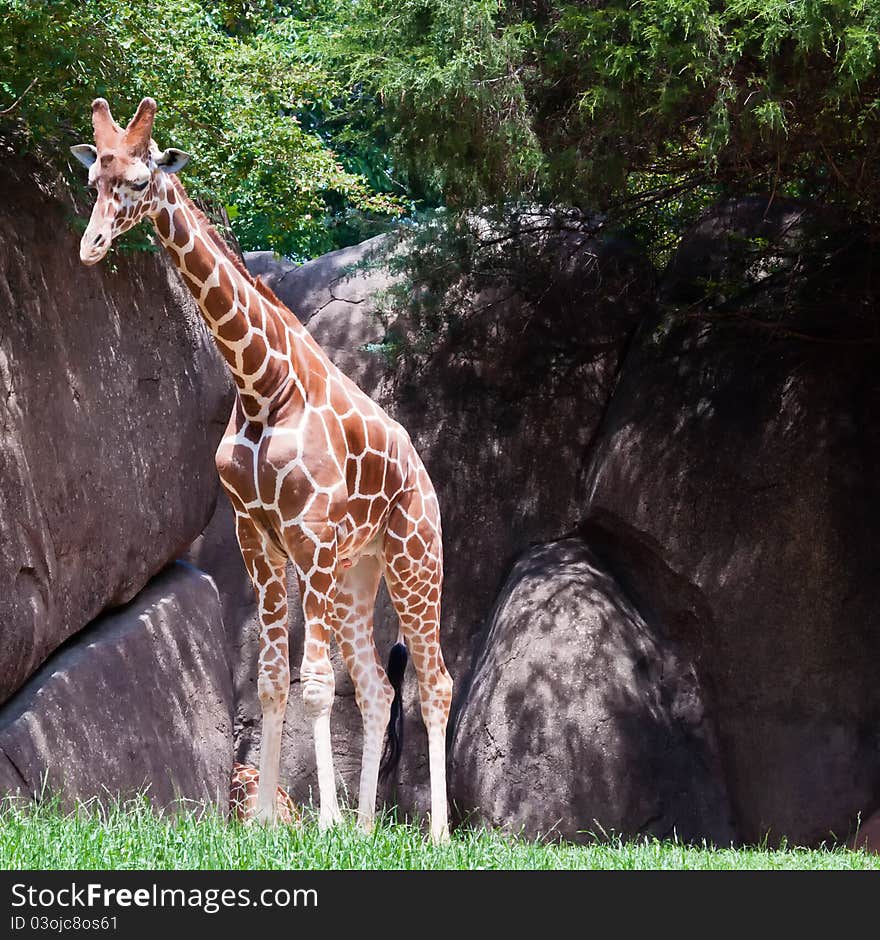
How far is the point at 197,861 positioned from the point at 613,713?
428 cm

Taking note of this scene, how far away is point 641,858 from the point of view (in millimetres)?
4766

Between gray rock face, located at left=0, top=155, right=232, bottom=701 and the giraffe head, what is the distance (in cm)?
158

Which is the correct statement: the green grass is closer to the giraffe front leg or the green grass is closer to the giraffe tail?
the giraffe front leg

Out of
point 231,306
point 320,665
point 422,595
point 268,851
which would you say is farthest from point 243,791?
point 268,851

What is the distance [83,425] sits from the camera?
22.0 ft

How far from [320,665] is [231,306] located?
165cm

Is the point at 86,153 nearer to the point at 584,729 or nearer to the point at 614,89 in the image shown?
the point at 614,89

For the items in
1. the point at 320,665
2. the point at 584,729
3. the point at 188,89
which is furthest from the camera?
the point at 584,729

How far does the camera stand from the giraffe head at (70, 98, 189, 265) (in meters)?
4.83

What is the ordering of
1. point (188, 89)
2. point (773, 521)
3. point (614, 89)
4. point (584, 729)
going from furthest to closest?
point (773, 521), point (584, 729), point (188, 89), point (614, 89)

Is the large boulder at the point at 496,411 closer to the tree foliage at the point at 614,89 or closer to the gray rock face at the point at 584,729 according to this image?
the gray rock face at the point at 584,729

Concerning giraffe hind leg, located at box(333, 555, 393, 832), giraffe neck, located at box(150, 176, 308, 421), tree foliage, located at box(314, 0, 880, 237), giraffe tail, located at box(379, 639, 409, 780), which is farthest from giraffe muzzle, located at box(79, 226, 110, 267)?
giraffe tail, located at box(379, 639, 409, 780)

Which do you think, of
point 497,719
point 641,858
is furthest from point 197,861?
point 497,719

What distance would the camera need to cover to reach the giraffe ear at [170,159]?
5.11 metres
